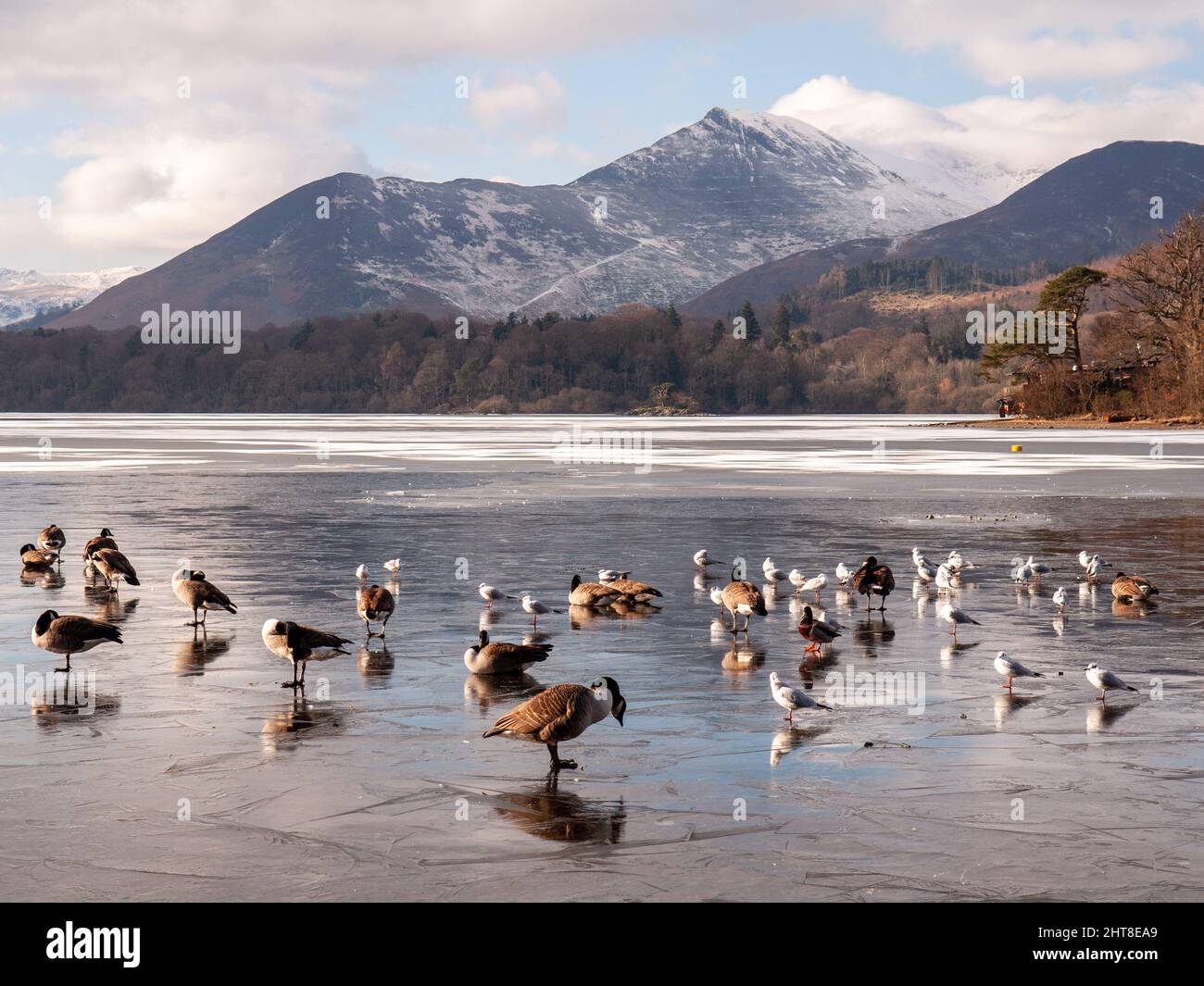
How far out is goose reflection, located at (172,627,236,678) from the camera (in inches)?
575

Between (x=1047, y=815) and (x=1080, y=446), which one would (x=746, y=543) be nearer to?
(x=1047, y=815)

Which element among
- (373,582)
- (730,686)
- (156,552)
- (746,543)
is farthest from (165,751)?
(746,543)

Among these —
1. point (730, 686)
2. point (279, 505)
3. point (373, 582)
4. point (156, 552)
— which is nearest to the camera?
point (730, 686)

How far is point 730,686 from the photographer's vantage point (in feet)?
45.3

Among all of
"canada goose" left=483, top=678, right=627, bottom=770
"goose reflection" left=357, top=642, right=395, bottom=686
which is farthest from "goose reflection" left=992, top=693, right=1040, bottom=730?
"goose reflection" left=357, top=642, right=395, bottom=686

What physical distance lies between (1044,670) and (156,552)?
1696 centimetres

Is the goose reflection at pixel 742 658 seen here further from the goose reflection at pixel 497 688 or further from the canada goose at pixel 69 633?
the canada goose at pixel 69 633

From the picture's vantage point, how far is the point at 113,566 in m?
19.9

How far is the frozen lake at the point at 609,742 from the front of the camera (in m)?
8.12

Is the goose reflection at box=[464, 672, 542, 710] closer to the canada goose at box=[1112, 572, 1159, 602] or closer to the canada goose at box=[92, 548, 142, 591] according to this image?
the canada goose at box=[92, 548, 142, 591]

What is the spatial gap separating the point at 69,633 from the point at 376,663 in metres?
3.24

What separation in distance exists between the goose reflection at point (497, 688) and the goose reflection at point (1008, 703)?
4446mm

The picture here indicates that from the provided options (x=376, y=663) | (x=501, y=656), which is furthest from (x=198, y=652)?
(x=501, y=656)
